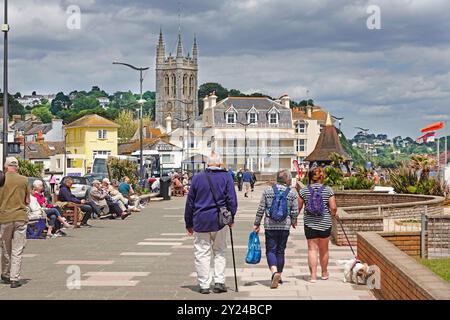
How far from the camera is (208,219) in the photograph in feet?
36.4

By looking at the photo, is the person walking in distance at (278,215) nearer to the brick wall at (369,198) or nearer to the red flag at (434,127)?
the brick wall at (369,198)

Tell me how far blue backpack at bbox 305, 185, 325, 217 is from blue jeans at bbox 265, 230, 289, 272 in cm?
61

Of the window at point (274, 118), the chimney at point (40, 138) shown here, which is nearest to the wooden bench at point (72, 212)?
the window at point (274, 118)

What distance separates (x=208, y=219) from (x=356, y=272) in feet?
7.24

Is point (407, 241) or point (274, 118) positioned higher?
point (274, 118)

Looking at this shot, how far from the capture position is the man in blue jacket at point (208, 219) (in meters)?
11.1

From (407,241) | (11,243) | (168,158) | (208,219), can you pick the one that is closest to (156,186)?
(407,241)

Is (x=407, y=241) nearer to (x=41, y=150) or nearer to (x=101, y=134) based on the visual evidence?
(x=101, y=134)

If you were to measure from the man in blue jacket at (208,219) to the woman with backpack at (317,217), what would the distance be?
1486 mm

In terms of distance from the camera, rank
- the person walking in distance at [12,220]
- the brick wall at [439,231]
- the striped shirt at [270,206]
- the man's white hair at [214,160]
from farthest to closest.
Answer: the brick wall at [439,231]
the person walking in distance at [12,220]
the striped shirt at [270,206]
the man's white hair at [214,160]

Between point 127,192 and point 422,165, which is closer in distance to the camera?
point 422,165

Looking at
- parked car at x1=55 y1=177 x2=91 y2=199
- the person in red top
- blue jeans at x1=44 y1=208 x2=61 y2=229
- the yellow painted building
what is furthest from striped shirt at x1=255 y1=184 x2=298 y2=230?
the yellow painted building

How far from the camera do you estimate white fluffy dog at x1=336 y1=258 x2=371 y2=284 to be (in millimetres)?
11492

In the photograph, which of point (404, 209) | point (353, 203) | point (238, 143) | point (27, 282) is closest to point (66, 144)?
point (238, 143)
